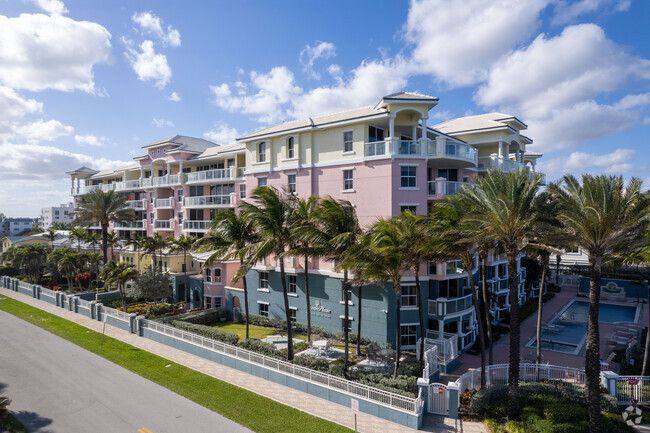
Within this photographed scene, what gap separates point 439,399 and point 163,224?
38.3 meters

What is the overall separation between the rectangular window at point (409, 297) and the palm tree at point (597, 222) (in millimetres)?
10760

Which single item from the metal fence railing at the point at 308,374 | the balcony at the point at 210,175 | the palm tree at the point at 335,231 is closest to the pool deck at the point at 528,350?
the metal fence railing at the point at 308,374

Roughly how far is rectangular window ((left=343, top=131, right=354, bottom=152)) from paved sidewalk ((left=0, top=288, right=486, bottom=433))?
51.8 ft

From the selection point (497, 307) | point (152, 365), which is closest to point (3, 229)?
point (152, 365)

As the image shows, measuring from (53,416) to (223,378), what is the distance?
7.10m

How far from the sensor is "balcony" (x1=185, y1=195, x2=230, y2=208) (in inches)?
1478

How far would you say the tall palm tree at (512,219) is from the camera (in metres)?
15.0

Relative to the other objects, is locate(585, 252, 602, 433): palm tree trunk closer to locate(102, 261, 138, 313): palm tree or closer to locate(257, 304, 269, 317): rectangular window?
locate(257, 304, 269, 317): rectangular window

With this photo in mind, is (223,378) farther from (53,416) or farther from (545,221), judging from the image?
(545,221)

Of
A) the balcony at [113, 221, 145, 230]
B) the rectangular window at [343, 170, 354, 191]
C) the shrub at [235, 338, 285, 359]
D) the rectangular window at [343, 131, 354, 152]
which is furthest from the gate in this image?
the balcony at [113, 221, 145, 230]

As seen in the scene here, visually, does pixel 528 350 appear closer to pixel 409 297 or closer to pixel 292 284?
pixel 409 297

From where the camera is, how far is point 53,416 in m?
15.4

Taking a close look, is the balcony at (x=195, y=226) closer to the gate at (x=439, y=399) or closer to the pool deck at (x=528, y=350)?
the pool deck at (x=528, y=350)

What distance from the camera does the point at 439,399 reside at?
15.8 meters
